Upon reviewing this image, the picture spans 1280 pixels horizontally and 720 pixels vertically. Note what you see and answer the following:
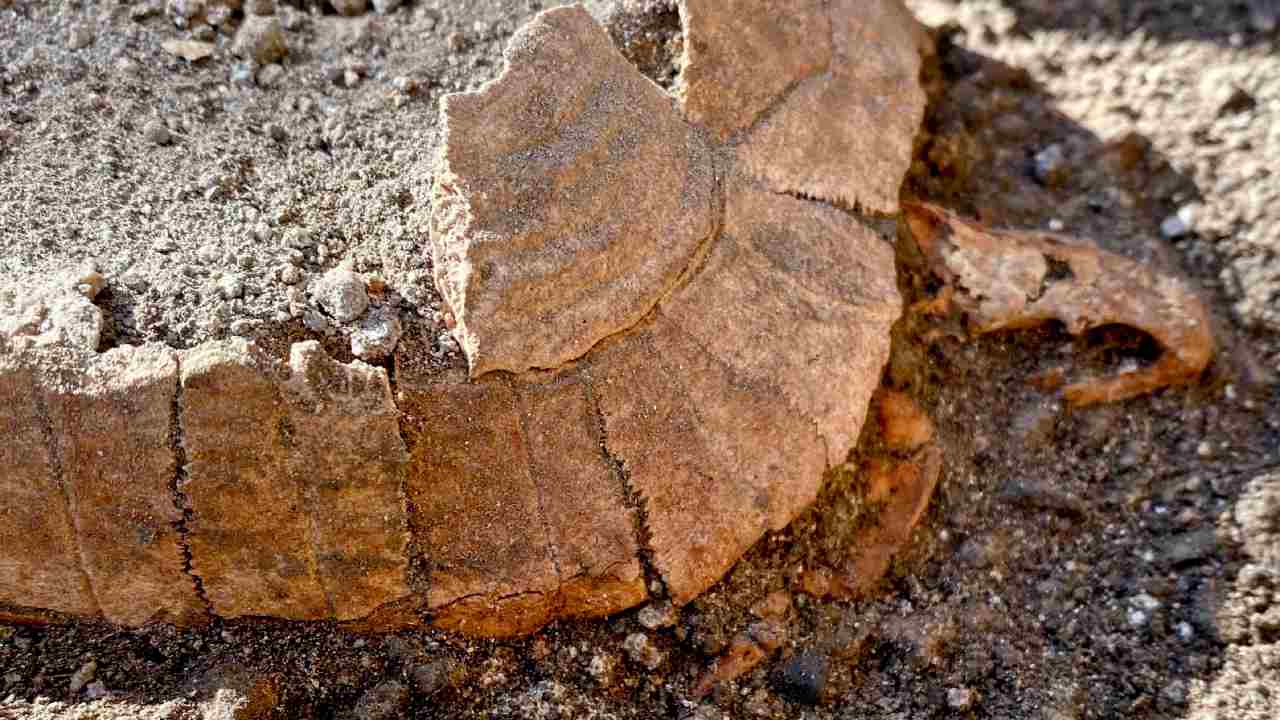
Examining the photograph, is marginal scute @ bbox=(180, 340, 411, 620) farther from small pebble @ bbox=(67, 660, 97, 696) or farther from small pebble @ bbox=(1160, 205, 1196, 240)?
small pebble @ bbox=(1160, 205, 1196, 240)

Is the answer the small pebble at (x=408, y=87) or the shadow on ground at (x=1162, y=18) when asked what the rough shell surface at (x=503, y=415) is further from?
the shadow on ground at (x=1162, y=18)

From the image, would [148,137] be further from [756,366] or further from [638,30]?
[756,366]

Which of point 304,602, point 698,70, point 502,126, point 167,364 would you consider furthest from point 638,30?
point 304,602

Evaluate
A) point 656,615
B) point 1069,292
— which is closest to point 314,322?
point 656,615

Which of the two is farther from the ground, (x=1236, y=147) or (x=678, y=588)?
(x=1236, y=147)

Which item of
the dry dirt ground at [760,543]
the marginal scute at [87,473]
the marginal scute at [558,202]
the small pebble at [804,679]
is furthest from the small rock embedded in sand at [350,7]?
the small pebble at [804,679]

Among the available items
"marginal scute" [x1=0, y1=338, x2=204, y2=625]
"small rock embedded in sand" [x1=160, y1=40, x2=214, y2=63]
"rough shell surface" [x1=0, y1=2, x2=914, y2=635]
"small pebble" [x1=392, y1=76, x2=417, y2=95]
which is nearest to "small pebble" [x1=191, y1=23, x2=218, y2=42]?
"small rock embedded in sand" [x1=160, y1=40, x2=214, y2=63]
